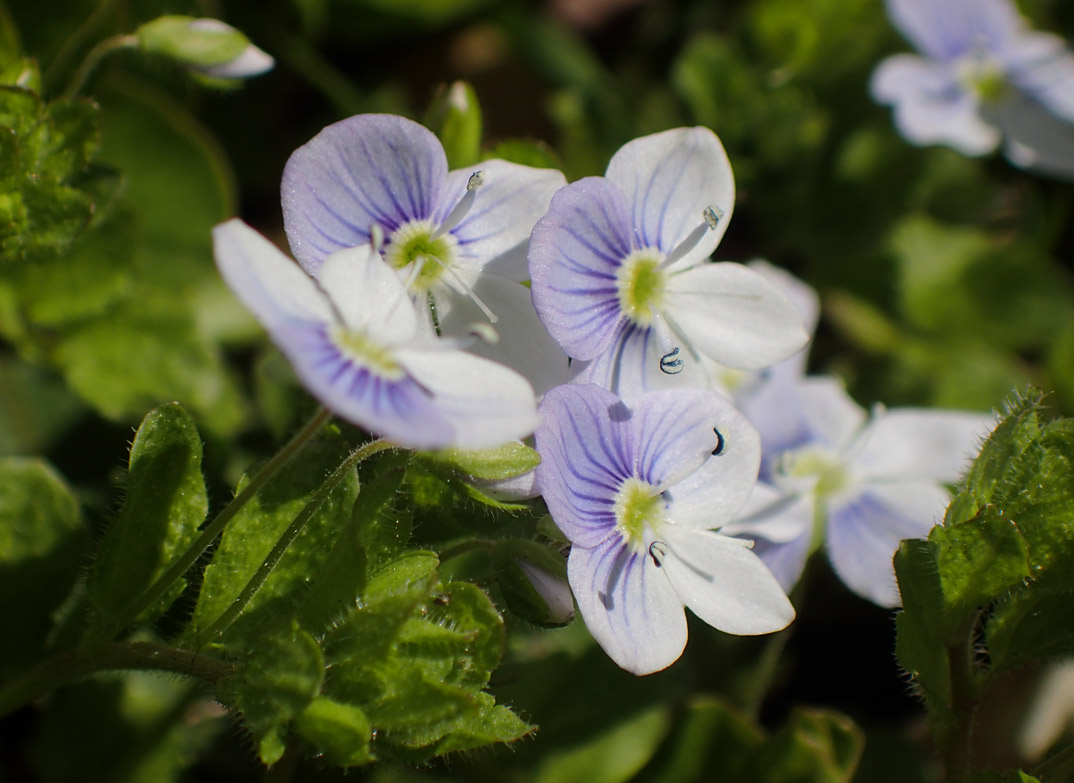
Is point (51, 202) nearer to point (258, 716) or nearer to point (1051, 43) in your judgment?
point (258, 716)

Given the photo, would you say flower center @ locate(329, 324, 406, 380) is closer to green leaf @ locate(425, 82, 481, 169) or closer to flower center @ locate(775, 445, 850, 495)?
green leaf @ locate(425, 82, 481, 169)

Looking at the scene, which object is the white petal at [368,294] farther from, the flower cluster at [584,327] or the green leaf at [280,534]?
the green leaf at [280,534]

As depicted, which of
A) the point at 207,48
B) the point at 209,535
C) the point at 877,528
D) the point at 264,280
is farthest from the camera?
the point at 877,528

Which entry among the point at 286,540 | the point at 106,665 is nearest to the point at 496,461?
the point at 286,540

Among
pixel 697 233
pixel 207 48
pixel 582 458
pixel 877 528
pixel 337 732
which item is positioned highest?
pixel 207 48

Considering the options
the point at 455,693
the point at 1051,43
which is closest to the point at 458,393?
the point at 455,693

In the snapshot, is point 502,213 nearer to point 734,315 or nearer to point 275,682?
point 734,315

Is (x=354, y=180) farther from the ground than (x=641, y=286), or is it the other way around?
(x=354, y=180)

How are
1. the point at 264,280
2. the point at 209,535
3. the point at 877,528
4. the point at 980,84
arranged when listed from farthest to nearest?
the point at 980,84, the point at 877,528, the point at 209,535, the point at 264,280
